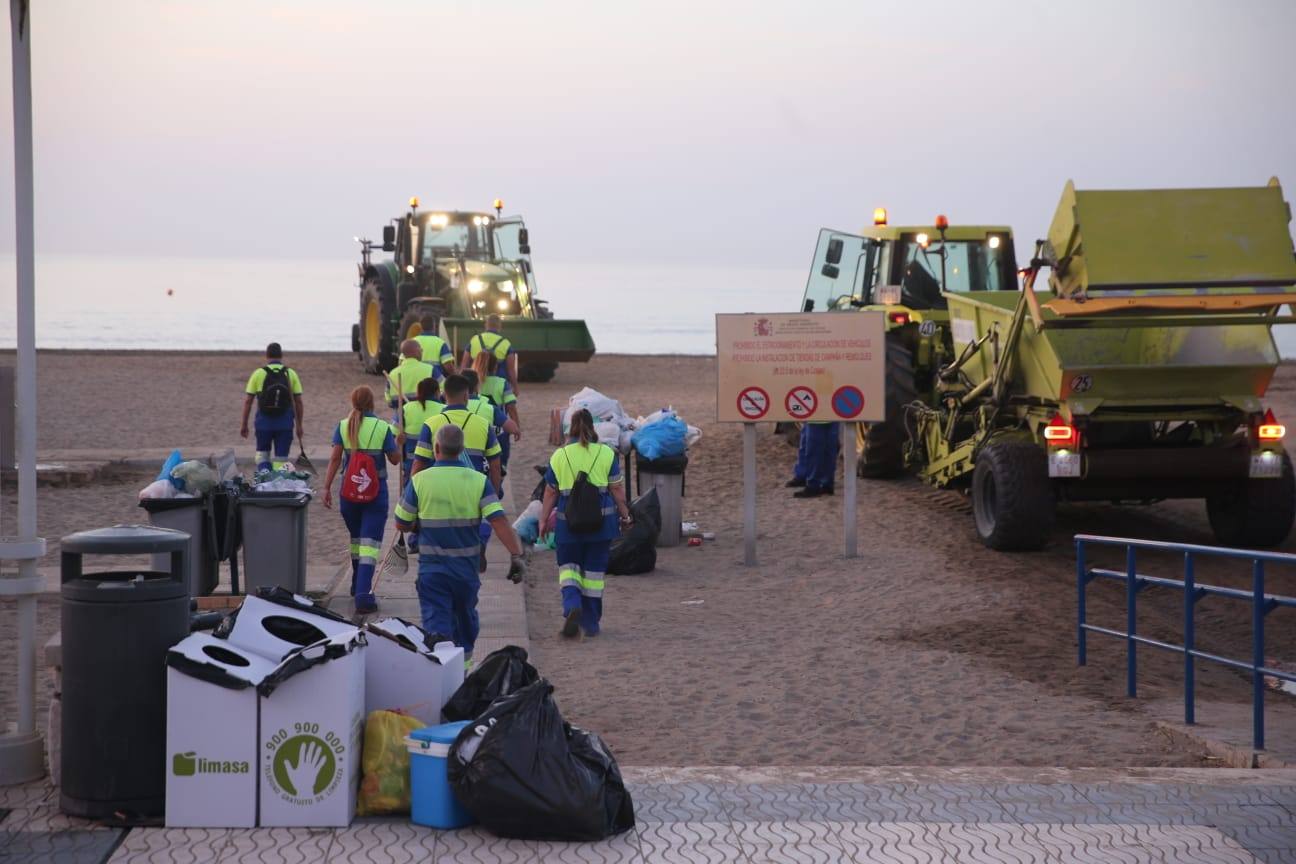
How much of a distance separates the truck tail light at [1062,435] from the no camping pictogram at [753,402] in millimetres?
2410

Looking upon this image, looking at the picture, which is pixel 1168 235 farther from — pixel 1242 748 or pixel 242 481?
pixel 242 481

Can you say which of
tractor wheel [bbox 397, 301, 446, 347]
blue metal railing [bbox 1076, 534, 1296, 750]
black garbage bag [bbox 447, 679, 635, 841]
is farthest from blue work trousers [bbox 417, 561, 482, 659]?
tractor wheel [bbox 397, 301, 446, 347]

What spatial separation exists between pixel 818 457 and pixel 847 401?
2.87m

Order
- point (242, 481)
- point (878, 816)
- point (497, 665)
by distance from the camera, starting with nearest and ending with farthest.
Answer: point (878, 816)
point (497, 665)
point (242, 481)

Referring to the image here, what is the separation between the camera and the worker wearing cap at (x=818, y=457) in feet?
53.3

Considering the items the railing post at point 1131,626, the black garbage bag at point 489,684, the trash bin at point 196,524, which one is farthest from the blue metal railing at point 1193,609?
the trash bin at point 196,524

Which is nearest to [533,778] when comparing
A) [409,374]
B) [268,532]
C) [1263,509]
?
[268,532]

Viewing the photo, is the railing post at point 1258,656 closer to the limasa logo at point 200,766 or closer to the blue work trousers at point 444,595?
the blue work trousers at point 444,595

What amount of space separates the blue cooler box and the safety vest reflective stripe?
440 centimetres

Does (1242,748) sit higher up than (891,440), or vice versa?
(891,440)

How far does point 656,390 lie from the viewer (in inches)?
1051

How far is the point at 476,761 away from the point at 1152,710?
4.64m

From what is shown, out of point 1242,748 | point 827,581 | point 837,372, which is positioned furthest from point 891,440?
point 1242,748

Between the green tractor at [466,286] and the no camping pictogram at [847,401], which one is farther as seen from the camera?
the green tractor at [466,286]
